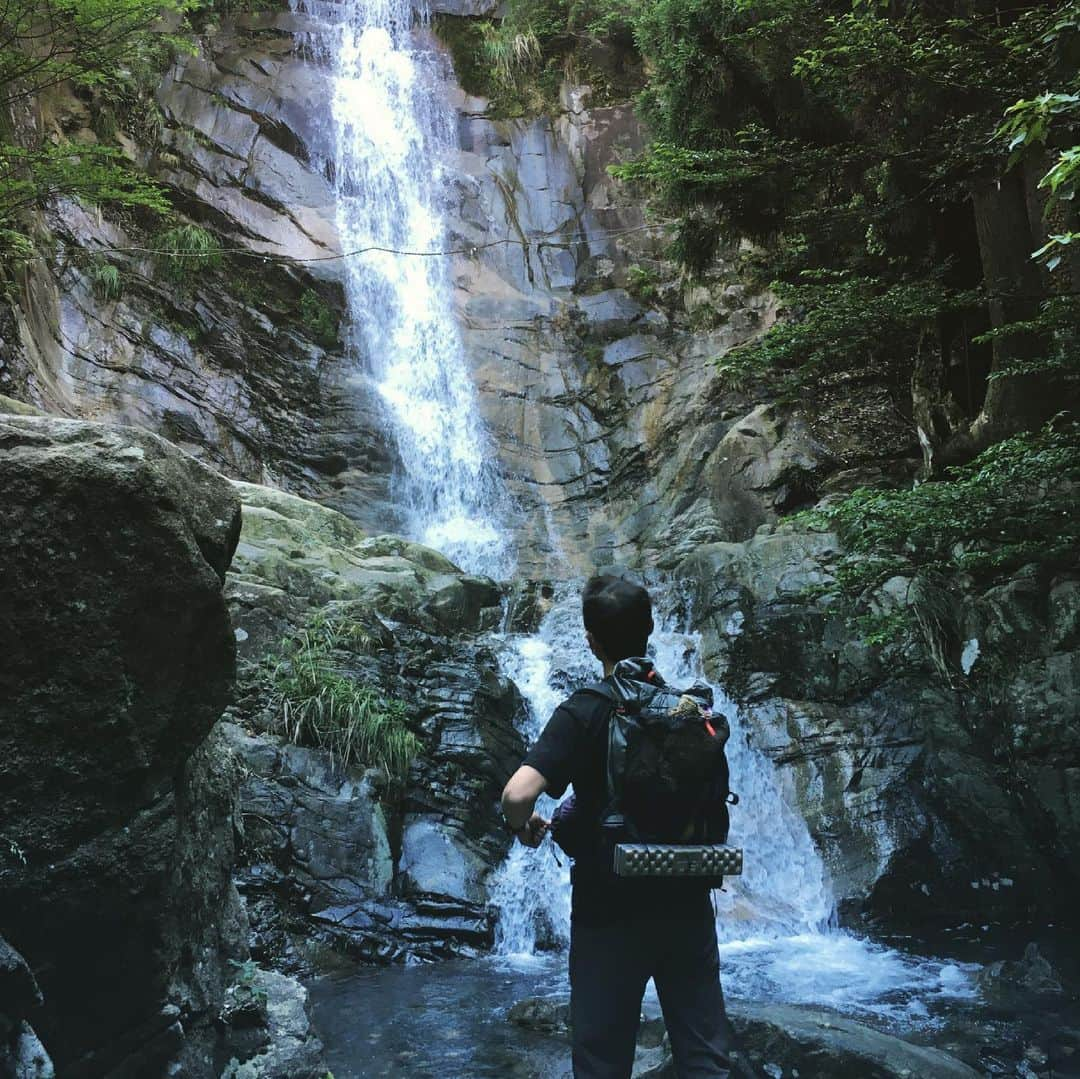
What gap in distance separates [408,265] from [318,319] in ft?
7.37

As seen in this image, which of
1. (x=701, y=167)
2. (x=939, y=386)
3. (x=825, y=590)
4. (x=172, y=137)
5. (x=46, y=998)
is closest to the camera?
(x=46, y=998)

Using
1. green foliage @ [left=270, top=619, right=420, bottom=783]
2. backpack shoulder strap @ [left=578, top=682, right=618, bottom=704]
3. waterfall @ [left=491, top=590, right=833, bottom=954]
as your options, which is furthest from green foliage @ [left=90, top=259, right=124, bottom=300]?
backpack shoulder strap @ [left=578, top=682, right=618, bottom=704]

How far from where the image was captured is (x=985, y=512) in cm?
638

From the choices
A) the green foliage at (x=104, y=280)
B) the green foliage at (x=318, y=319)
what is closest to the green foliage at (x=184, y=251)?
the green foliage at (x=104, y=280)

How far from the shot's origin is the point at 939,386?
9.36m

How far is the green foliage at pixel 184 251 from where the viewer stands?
575 inches

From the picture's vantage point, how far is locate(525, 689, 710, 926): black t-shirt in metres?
2.23

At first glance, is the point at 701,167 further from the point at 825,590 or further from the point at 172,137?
the point at 172,137

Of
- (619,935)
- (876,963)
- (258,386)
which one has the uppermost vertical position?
(258,386)

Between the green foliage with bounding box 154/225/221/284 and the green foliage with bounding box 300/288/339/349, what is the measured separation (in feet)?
5.45

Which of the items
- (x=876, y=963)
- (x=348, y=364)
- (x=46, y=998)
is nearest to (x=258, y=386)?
(x=348, y=364)

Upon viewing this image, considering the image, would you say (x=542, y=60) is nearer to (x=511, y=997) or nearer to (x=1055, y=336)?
(x=1055, y=336)

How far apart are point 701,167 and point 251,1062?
7260mm

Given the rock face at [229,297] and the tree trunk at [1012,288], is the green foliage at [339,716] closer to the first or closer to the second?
the tree trunk at [1012,288]
